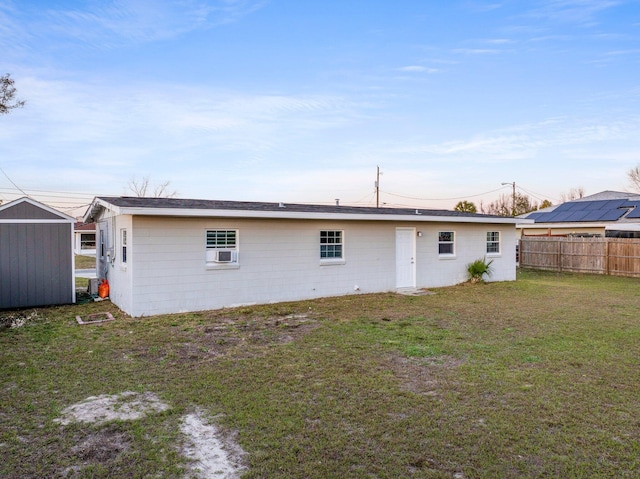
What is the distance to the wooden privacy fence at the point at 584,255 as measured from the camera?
57.1 ft

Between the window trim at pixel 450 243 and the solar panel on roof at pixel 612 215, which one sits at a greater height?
the solar panel on roof at pixel 612 215

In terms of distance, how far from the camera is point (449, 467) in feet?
9.93

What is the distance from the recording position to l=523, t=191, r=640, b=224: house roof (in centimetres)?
2188

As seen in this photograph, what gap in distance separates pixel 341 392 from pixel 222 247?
6.36 meters

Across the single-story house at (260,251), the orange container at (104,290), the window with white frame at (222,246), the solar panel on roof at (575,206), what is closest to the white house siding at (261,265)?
the single-story house at (260,251)

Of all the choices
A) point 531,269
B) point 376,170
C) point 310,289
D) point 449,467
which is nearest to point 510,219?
point 531,269

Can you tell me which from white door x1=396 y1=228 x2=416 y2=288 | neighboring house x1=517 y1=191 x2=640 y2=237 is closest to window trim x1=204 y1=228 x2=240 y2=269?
white door x1=396 y1=228 x2=416 y2=288

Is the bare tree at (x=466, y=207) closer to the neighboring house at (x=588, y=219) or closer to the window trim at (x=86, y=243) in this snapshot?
the neighboring house at (x=588, y=219)

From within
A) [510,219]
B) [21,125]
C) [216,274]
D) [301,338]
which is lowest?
[301,338]

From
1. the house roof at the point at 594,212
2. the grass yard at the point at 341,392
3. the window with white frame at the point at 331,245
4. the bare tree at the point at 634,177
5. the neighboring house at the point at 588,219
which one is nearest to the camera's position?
the grass yard at the point at 341,392

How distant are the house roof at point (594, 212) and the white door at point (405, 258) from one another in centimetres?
1410

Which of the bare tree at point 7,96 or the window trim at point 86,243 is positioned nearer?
the bare tree at point 7,96

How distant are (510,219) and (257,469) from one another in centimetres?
1493

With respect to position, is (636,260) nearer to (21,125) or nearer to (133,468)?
(133,468)
